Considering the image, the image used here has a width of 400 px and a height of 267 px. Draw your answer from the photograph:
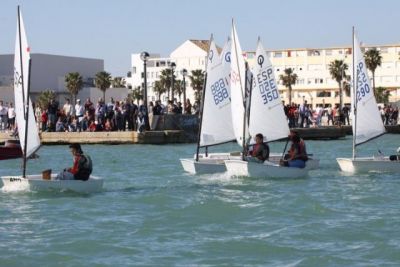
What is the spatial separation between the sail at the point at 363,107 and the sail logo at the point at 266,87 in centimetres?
243

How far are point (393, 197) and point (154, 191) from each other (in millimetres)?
5881

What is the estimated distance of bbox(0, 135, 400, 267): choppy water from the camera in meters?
15.2

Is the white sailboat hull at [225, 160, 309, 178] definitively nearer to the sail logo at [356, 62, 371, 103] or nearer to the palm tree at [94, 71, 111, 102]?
the sail logo at [356, 62, 371, 103]

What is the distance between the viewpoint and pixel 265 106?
1150 inches

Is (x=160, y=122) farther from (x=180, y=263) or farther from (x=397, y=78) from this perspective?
(x=397, y=78)

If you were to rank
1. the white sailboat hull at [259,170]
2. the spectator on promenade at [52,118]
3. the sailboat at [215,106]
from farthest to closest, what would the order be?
1. the spectator on promenade at [52,118]
2. the sailboat at [215,106]
3. the white sailboat hull at [259,170]

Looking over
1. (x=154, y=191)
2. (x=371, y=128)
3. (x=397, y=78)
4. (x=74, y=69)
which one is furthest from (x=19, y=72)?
(x=397, y=78)

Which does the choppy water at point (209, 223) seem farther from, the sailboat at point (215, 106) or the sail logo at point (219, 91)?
the sail logo at point (219, 91)

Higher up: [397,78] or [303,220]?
[397,78]

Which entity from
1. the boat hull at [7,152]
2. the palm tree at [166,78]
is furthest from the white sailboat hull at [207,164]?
the palm tree at [166,78]

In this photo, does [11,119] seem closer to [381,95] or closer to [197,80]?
[381,95]

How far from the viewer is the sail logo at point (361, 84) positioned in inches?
1155

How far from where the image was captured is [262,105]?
29.2m

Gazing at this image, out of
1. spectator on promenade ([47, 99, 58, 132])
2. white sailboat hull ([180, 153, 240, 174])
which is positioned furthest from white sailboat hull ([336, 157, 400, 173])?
spectator on promenade ([47, 99, 58, 132])
